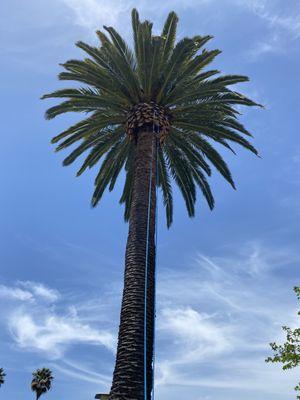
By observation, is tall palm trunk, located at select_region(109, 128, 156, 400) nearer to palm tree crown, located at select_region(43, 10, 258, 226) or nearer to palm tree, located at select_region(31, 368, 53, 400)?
palm tree crown, located at select_region(43, 10, 258, 226)

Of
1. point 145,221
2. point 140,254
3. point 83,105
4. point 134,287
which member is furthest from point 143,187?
point 83,105

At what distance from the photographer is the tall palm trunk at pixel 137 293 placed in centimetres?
905

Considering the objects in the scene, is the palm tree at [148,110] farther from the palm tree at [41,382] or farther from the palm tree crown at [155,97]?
the palm tree at [41,382]

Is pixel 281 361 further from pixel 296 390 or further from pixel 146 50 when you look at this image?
pixel 146 50

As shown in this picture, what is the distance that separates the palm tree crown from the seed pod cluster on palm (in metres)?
0.03

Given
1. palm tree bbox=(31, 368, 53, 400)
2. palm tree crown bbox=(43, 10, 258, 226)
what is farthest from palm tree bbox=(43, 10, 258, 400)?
palm tree bbox=(31, 368, 53, 400)

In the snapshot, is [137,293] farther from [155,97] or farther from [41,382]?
[41,382]

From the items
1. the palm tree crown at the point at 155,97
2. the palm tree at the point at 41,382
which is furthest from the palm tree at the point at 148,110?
the palm tree at the point at 41,382

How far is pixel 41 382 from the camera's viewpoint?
48.7 metres

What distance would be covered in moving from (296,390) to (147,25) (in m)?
Answer: 14.6

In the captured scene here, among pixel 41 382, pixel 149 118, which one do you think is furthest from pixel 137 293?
pixel 41 382

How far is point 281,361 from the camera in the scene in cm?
1639

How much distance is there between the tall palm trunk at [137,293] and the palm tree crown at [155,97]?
1406mm

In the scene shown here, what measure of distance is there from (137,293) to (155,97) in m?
6.92
